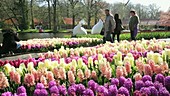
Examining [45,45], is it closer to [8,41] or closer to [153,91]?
[8,41]

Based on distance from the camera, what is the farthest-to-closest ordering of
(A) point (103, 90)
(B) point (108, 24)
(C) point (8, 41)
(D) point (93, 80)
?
(B) point (108, 24) → (C) point (8, 41) → (D) point (93, 80) → (A) point (103, 90)

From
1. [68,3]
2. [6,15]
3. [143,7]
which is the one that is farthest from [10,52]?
[143,7]

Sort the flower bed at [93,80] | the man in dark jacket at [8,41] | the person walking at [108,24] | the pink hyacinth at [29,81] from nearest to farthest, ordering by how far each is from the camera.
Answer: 1. the flower bed at [93,80]
2. the pink hyacinth at [29,81]
3. the man in dark jacket at [8,41]
4. the person walking at [108,24]

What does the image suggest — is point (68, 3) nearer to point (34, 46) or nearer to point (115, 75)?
point (34, 46)

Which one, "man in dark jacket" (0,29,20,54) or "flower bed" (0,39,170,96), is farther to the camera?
"man in dark jacket" (0,29,20,54)

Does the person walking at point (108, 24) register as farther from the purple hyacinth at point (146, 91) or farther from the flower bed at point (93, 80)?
the purple hyacinth at point (146, 91)

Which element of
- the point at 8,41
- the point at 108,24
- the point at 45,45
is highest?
the point at 108,24


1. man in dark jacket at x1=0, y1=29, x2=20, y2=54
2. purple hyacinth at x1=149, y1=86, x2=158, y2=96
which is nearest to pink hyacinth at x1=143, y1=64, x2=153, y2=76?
purple hyacinth at x1=149, y1=86, x2=158, y2=96

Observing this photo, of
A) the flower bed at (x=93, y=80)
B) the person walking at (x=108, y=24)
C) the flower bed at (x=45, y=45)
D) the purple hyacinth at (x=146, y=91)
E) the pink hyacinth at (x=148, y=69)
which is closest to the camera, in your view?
the purple hyacinth at (x=146, y=91)

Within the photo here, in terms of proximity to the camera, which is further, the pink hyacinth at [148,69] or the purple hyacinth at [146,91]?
the pink hyacinth at [148,69]

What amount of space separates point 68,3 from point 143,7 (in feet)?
214

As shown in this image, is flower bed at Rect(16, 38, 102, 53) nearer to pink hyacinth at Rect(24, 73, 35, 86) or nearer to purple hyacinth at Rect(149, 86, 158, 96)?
pink hyacinth at Rect(24, 73, 35, 86)

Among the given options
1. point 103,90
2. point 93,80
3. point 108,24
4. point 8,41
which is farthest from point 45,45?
point 103,90

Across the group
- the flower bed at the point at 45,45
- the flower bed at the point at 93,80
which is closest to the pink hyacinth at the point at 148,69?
the flower bed at the point at 93,80
